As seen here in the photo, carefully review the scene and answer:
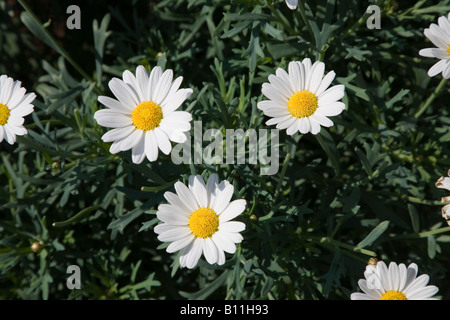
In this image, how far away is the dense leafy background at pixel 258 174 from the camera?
180cm

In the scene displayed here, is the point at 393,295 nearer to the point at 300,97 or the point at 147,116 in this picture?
the point at 300,97

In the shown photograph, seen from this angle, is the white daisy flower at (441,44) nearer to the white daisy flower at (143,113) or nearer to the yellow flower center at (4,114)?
the white daisy flower at (143,113)

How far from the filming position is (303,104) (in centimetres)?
156

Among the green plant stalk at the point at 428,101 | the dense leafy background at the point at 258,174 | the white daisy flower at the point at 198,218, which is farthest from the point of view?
the green plant stalk at the point at 428,101

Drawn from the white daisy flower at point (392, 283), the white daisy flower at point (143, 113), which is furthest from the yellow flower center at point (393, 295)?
the white daisy flower at point (143, 113)

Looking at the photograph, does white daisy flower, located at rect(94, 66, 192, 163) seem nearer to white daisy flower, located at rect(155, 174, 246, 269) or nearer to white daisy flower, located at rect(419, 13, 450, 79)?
white daisy flower, located at rect(155, 174, 246, 269)

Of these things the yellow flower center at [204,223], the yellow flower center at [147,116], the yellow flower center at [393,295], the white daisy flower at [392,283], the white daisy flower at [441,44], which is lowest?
the yellow flower center at [393,295]

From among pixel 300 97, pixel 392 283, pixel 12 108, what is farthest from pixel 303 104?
pixel 12 108

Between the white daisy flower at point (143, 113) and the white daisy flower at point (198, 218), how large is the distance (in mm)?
158

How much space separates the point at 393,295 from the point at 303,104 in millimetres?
657

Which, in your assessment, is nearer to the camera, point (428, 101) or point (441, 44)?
point (441, 44)

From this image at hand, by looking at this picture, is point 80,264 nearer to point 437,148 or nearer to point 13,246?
point 13,246

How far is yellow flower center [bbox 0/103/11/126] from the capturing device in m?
1.58

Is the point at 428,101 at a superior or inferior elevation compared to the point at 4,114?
superior
